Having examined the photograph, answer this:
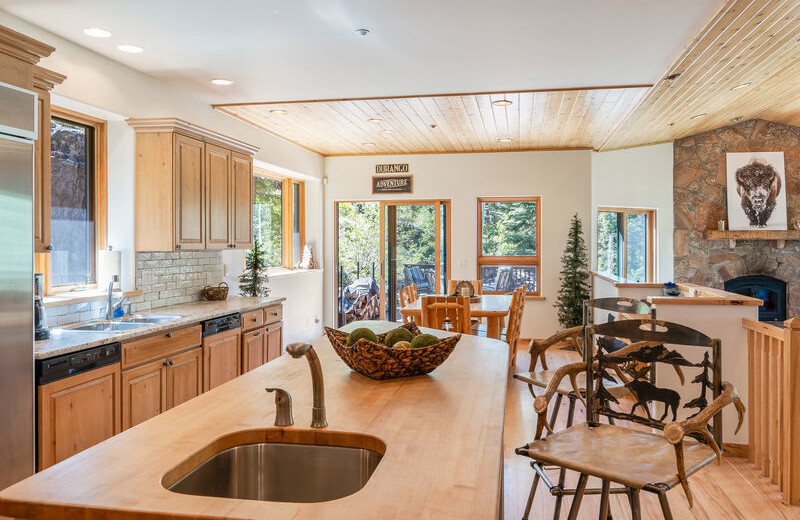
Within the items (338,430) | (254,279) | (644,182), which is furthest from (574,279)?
(338,430)

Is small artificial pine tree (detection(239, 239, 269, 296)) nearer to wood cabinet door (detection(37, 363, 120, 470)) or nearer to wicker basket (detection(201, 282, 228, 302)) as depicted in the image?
wicker basket (detection(201, 282, 228, 302))

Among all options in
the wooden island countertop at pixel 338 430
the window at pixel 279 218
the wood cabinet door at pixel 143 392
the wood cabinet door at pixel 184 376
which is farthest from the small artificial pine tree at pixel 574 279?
the wooden island countertop at pixel 338 430

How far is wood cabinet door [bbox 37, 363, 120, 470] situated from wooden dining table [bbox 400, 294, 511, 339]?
2.49m

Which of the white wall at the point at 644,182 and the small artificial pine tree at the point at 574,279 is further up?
the white wall at the point at 644,182

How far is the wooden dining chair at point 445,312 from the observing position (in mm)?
4711

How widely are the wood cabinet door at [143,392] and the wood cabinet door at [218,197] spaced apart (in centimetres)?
135

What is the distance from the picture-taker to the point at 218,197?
4.77 m

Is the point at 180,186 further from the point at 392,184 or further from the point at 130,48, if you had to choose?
the point at 392,184

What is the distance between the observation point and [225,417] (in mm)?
1556

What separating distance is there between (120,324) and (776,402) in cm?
394

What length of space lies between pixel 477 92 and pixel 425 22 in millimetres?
1631

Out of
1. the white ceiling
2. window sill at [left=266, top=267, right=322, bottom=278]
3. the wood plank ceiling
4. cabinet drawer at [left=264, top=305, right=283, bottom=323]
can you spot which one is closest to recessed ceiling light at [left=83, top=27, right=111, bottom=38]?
the white ceiling

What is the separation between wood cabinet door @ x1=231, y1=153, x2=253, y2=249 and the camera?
5.05m

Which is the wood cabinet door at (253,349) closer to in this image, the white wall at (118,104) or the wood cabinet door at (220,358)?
the wood cabinet door at (220,358)
